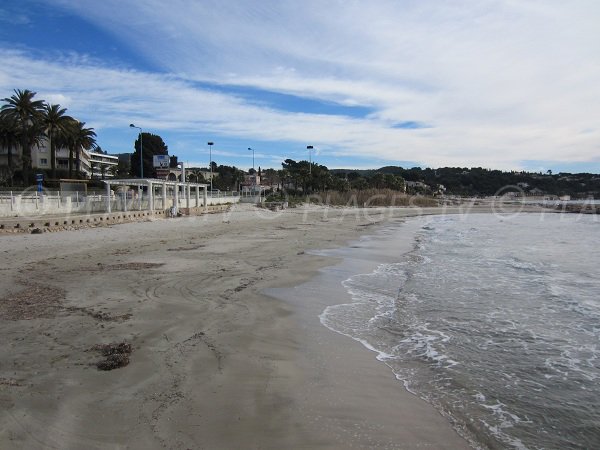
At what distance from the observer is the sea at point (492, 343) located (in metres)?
4.28

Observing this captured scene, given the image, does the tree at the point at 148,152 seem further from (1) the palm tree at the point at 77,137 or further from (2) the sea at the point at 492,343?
(2) the sea at the point at 492,343

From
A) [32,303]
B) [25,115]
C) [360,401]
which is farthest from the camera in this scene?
[25,115]

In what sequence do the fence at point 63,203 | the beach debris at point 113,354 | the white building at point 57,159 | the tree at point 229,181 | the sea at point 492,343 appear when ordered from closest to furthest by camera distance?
the sea at point 492,343 → the beach debris at point 113,354 → the fence at point 63,203 → the white building at point 57,159 → the tree at point 229,181

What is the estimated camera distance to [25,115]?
49.8 m

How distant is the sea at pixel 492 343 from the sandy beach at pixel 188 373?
40 cm

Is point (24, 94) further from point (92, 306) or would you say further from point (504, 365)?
point (504, 365)

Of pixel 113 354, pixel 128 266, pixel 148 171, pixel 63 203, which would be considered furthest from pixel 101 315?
pixel 148 171

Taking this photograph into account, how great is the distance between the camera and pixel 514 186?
569 feet

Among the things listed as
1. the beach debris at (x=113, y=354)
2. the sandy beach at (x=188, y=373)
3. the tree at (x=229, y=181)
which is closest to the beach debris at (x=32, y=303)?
the sandy beach at (x=188, y=373)

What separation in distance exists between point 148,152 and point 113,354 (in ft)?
292

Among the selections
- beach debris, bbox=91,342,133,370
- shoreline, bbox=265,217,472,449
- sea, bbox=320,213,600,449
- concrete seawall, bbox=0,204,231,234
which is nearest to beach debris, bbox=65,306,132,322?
beach debris, bbox=91,342,133,370

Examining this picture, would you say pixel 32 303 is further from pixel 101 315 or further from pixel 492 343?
pixel 492 343

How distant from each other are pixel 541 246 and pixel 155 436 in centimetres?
2196

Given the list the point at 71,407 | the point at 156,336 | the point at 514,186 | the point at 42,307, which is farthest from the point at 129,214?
the point at 514,186
